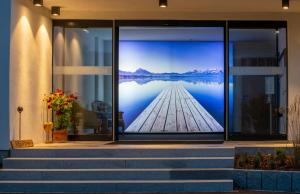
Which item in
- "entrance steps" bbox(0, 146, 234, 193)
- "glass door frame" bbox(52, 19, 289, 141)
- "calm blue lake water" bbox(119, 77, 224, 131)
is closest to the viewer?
"entrance steps" bbox(0, 146, 234, 193)

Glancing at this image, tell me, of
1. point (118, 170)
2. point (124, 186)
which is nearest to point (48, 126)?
point (118, 170)

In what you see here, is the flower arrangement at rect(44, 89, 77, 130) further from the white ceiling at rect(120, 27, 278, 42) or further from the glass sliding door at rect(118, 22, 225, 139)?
the glass sliding door at rect(118, 22, 225, 139)

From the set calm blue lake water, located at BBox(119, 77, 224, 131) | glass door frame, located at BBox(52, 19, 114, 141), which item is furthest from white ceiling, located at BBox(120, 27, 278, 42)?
calm blue lake water, located at BBox(119, 77, 224, 131)

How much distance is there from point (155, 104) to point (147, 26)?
633 centimetres

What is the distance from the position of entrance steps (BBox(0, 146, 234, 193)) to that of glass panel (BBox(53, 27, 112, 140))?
11.3 feet

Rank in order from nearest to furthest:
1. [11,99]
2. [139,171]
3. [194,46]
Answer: [139,171] → [11,99] → [194,46]

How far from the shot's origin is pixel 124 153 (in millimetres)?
11336

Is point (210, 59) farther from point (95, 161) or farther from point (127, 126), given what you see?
point (95, 161)

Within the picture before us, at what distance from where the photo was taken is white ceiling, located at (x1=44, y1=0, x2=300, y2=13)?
13422 millimetres

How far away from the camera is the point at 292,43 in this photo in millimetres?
14711

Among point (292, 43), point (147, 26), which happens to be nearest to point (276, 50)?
point (292, 43)

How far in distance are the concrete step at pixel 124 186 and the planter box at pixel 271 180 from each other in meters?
0.37

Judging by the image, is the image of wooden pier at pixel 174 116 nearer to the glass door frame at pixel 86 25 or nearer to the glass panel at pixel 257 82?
the glass panel at pixel 257 82

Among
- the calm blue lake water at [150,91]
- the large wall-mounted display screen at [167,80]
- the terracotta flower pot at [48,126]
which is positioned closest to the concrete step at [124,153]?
the terracotta flower pot at [48,126]
